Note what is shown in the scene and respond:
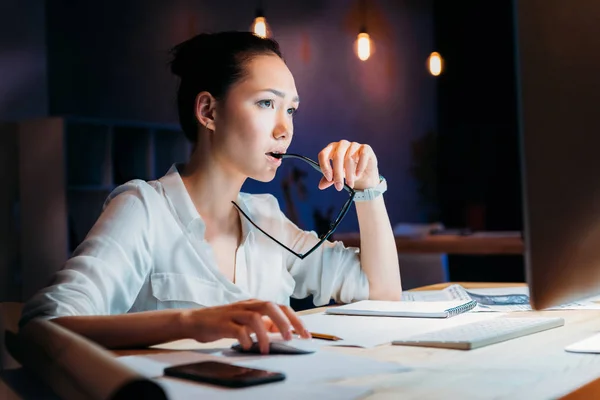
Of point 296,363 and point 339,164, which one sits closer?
point 296,363

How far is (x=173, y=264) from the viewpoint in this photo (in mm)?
1392

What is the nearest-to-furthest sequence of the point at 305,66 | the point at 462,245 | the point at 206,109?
the point at 206,109 < the point at 462,245 < the point at 305,66

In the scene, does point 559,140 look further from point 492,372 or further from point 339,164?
point 339,164

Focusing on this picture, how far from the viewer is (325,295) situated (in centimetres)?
167

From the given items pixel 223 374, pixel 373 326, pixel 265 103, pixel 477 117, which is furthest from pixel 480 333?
pixel 477 117

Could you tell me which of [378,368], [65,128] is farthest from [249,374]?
[65,128]

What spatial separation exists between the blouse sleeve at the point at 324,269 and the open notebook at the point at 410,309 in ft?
0.86

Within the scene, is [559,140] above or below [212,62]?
below

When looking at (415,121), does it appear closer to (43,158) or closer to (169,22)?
(169,22)

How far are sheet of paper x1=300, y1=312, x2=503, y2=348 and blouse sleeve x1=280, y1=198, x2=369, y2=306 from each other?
35cm

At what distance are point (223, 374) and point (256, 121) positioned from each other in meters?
0.85

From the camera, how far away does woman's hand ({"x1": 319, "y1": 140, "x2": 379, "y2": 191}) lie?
1.46m

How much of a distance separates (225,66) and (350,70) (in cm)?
428

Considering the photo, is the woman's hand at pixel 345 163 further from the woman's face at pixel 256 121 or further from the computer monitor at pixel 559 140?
the computer monitor at pixel 559 140
